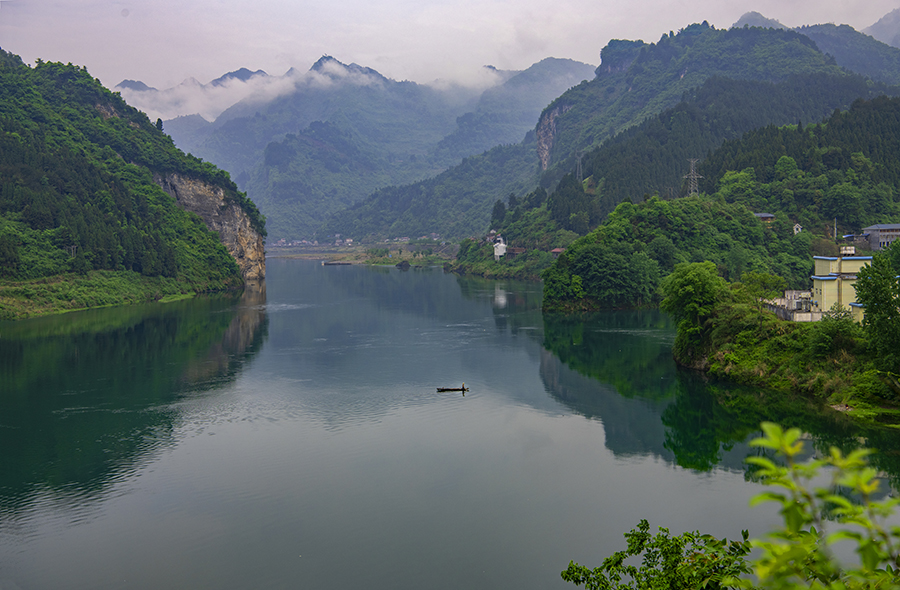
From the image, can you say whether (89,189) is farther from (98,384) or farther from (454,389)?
(454,389)

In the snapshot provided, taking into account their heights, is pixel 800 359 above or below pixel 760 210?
below

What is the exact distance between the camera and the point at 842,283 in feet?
146

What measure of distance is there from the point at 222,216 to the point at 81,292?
47.1 m

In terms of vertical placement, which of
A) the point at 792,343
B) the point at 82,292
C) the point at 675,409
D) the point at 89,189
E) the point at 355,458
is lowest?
the point at 355,458

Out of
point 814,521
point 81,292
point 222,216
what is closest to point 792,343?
point 814,521

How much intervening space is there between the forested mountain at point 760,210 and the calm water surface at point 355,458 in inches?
728

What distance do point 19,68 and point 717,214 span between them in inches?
4850

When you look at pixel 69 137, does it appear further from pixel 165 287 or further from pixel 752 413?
pixel 752 413

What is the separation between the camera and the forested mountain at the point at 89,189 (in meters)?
89.4

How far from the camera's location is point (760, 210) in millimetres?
98312

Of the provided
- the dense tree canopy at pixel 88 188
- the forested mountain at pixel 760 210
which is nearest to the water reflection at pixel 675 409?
the forested mountain at pixel 760 210

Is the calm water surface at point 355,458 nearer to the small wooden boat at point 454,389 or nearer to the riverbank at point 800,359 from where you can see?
the small wooden boat at point 454,389

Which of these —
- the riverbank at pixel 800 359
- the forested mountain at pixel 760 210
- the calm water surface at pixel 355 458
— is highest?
the forested mountain at pixel 760 210

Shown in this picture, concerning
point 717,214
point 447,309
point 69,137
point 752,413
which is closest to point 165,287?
point 69,137
